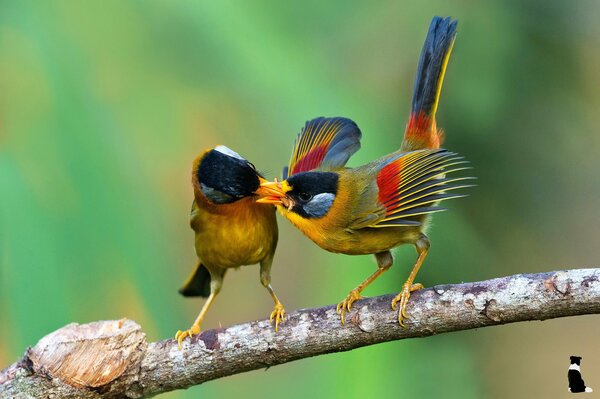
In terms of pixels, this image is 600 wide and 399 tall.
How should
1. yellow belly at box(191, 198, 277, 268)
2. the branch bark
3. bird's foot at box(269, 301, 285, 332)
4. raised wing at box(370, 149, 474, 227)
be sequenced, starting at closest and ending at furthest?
the branch bark < bird's foot at box(269, 301, 285, 332) < raised wing at box(370, 149, 474, 227) < yellow belly at box(191, 198, 277, 268)

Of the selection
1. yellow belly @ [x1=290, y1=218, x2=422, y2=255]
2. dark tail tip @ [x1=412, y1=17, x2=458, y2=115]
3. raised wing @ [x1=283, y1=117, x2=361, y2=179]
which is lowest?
yellow belly @ [x1=290, y1=218, x2=422, y2=255]

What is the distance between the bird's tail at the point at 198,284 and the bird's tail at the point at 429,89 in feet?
3.69

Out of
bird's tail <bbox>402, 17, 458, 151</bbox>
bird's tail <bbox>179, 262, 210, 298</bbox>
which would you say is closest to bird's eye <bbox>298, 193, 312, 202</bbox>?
bird's tail <bbox>402, 17, 458, 151</bbox>

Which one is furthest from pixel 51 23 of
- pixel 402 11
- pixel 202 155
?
pixel 402 11

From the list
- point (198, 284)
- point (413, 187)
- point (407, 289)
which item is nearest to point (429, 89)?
point (413, 187)

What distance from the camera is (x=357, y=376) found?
4.18 metres

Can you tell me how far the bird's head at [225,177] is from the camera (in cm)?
353

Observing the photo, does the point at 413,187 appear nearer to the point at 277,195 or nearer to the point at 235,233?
the point at 277,195

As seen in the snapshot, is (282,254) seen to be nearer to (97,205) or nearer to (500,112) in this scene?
(97,205)

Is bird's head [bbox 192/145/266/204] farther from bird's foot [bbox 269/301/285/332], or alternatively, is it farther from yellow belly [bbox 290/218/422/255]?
bird's foot [bbox 269/301/285/332]

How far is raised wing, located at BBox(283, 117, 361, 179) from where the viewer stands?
386cm

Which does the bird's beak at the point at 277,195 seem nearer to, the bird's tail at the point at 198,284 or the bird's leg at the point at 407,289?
the bird's leg at the point at 407,289

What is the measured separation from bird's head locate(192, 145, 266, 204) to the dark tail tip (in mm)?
772

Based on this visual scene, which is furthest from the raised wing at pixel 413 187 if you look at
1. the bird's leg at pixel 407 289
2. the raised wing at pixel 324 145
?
the raised wing at pixel 324 145
